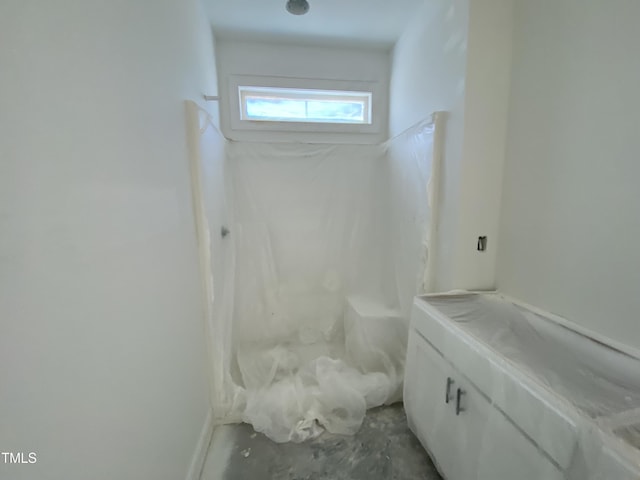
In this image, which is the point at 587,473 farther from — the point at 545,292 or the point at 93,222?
the point at 93,222

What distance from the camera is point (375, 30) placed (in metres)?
1.99

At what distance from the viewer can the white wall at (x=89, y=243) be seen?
1.46ft

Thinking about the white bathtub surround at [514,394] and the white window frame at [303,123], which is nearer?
the white bathtub surround at [514,394]

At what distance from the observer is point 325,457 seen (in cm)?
134

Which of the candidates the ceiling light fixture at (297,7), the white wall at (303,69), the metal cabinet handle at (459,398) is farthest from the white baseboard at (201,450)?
the ceiling light fixture at (297,7)

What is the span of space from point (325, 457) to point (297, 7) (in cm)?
260

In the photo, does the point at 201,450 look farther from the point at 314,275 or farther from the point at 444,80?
the point at 444,80

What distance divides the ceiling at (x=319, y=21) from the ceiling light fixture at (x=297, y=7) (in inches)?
2.4

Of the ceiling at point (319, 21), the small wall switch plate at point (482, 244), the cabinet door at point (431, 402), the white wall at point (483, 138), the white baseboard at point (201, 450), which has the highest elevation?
the ceiling at point (319, 21)

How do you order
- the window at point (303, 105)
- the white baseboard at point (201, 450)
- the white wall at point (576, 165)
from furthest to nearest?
the window at point (303, 105) < the white baseboard at point (201, 450) < the white wall at point (576, 165)

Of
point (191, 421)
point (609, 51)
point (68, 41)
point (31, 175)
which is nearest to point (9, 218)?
point (31, 175)

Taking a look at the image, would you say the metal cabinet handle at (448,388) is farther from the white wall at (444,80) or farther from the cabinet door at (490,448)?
the white wall at (444,80)

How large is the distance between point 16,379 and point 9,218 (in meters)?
0.27

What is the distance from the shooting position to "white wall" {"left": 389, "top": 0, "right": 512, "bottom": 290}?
1.26 meters
